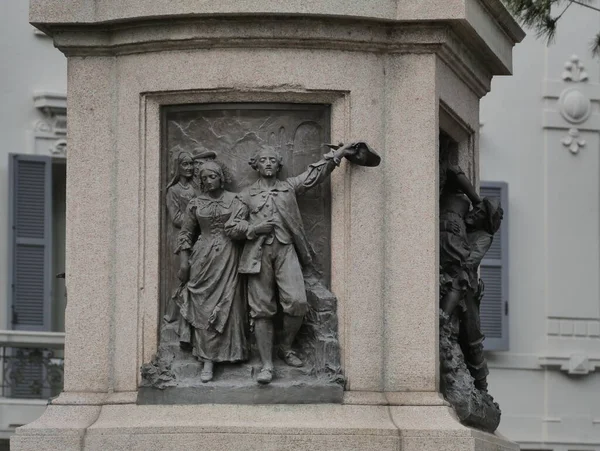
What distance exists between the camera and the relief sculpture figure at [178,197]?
1770 cm

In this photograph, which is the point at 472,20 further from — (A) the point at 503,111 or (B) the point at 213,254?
(A) the point at 503,111

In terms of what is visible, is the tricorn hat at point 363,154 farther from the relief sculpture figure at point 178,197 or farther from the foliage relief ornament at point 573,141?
the foliage relief ornament at point 573,141

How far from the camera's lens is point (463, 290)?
18.5m

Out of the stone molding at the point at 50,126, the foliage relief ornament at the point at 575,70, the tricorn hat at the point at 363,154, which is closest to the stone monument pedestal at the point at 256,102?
the tricorn hat at the point at 363,154

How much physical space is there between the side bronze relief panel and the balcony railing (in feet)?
45.1

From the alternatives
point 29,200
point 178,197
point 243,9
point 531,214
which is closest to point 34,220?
point 29,200

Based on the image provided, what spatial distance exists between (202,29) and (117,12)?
24.2 inches

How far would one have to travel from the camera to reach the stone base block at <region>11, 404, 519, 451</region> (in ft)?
56.0

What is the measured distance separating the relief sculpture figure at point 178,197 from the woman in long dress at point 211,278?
0.25 feet

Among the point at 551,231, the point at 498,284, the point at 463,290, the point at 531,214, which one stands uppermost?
the point at 531,214

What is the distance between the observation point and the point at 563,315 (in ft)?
113

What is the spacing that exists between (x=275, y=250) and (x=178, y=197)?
2.63ft

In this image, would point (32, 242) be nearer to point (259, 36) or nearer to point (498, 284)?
point (498, 284)

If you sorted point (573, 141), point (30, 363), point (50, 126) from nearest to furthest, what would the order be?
point (30, 363) < point (50, 126) < point (573, 141)
